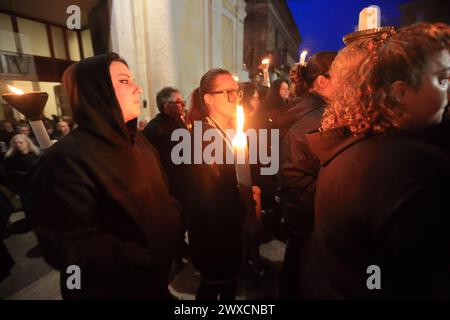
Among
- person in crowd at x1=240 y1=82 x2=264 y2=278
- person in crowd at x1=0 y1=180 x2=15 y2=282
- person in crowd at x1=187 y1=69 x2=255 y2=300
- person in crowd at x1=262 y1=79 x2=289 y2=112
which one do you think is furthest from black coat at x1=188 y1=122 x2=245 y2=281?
person in crowd at x1=0 y1=180 x2=15 y2=282

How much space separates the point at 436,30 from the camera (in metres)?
0.98

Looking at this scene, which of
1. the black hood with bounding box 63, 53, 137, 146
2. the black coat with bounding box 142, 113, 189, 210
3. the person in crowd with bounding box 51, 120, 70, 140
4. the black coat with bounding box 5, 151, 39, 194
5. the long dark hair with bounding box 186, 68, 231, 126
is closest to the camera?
the black hood with bounding box 63, 53, 137, 146

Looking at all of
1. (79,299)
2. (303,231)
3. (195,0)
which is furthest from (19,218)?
(195,0)

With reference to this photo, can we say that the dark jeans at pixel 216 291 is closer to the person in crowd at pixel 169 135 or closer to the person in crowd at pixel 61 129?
the person in crowd at pixel 169 135

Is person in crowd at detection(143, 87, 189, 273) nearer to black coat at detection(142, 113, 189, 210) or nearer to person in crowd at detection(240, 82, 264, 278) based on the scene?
black coat at detection(142, 113, 189, 210)

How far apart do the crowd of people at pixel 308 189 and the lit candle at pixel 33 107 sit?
19cm

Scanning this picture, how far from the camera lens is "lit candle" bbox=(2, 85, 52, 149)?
1429mm

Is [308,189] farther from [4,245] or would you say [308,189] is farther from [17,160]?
[17,160]

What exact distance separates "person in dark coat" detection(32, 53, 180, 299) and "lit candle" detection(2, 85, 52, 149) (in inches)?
10.9

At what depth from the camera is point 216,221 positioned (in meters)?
1.92

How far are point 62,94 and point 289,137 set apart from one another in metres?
10.9

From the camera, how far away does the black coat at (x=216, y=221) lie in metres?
1.87

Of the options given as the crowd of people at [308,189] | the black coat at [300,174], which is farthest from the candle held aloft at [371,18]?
the black coat at [300,174]

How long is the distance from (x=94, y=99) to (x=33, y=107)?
0.50 meters
